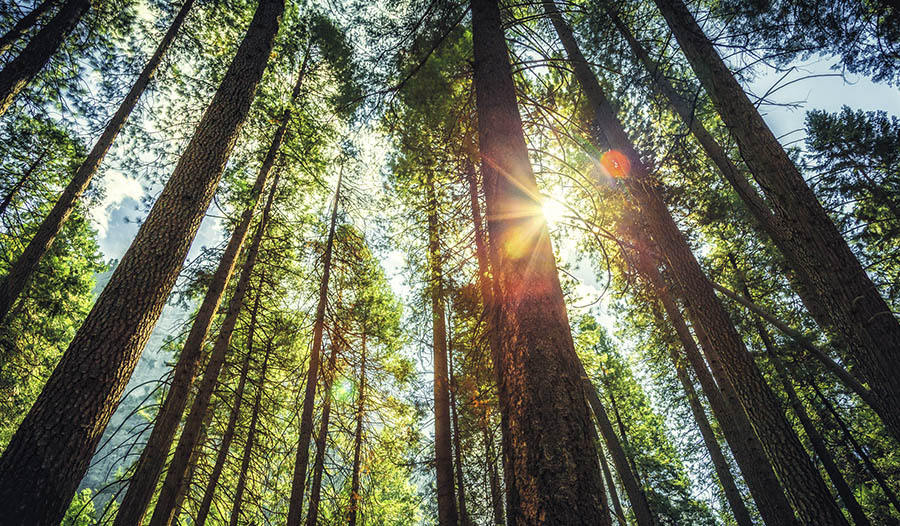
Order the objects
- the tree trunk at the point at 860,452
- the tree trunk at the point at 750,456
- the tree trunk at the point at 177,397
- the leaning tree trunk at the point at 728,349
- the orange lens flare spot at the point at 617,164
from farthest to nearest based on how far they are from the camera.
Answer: the tree trunk at the point at 860,452 → the orange lens flare spot at the point at 617,164 → the tree trunk at the point at 750,456 → the tree trunk at the point at 177,397 → the leaning tree trunk at the point at 728,349

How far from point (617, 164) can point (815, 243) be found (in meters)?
3.09

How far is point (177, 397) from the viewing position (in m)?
4.97

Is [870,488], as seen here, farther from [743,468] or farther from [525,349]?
[525,349]

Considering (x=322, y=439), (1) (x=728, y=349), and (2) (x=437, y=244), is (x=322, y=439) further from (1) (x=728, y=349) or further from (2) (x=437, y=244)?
(1) (x=728, y=349)

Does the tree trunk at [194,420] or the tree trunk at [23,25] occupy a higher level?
the tree trunk at [23,25]

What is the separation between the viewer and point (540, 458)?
58.6 inches

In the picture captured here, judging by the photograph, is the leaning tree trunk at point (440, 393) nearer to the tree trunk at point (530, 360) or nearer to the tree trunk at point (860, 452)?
the tree trunk at point (530, 360)

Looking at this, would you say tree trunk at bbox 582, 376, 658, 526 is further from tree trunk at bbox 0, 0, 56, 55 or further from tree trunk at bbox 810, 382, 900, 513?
tree trunk at bbox 0, 0, 56, 55

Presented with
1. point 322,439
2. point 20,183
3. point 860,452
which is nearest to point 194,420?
point 322,439

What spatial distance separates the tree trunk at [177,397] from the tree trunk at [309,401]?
2.24 m

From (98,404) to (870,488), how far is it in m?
26.1

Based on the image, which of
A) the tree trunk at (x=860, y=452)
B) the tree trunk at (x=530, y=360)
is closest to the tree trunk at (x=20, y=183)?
the tree trunk at (x=530, y=360)

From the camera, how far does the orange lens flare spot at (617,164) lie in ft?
19.0

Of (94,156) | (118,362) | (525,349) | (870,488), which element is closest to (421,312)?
(118,362)
